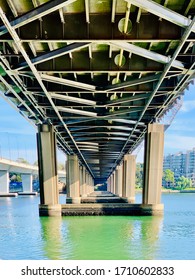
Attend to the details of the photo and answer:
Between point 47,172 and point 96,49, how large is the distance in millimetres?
19151

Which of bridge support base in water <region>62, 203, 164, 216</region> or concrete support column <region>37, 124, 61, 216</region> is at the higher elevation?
concrete support column <region>37, 124, 61, 216</region>

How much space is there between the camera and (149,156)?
135 ft

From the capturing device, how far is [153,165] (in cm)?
4131

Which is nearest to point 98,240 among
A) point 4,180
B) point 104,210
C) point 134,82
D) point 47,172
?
point 134,82

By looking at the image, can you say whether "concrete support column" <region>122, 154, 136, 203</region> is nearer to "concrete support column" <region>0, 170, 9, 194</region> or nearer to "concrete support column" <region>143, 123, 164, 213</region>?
"concrete support column" <region>143, 123, 164, 213</region>

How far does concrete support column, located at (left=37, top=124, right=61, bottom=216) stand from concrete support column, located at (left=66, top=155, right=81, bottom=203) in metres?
34.5

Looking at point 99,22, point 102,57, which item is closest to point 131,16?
point 99,22

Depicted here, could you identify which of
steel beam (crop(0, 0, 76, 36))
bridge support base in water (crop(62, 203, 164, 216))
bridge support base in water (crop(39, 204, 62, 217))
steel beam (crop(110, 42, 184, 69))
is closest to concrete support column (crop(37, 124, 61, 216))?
bridge support base in water (crop(39, 204, 62, 217))

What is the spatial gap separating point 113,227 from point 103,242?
26.3ft

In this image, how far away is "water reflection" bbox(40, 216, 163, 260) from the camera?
21.5 metres

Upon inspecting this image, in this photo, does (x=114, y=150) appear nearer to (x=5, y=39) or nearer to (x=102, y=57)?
(x=102, y=57)

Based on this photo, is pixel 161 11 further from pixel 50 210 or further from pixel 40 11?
pixel 50 210

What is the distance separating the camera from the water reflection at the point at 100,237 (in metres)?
21.5

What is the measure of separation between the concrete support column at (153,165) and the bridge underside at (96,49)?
4871mm
